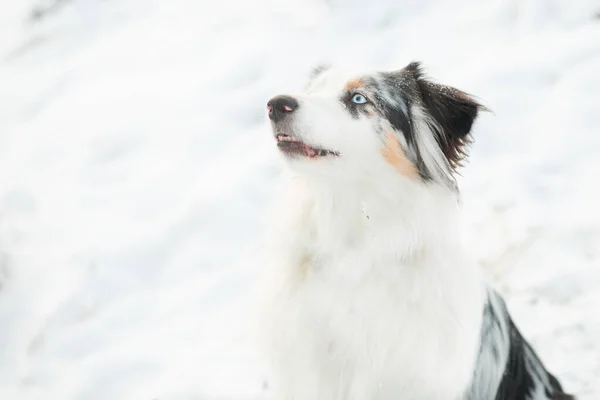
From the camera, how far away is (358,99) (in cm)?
270

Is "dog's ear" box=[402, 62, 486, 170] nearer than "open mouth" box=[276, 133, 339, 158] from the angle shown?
No

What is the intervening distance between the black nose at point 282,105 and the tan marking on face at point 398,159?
43cm

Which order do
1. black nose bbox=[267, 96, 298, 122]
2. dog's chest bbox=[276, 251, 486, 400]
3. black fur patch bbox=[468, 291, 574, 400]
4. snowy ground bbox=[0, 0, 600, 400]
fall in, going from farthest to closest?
snowy ground bbox=[0, 0, 600, 400] < black fur patch bbox=[468, 291, 574, 400] < dog's chest bbox=[276, 251, 486, 400] < black nose bbox=[267, 96, 298, 122]

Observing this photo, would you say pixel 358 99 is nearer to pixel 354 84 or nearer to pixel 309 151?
pixel 354 84

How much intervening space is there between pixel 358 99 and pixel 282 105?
0.38m

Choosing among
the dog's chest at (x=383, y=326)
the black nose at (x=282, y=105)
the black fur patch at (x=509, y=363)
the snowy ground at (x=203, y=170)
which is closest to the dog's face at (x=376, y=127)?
the black nose at (x=282, y=105)

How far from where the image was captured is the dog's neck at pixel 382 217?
2.60 m

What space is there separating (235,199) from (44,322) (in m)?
1.64

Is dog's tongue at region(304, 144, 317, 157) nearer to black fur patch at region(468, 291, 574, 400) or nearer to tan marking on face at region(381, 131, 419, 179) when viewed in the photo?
tan marking on face at region(381, 131, 419, 179)

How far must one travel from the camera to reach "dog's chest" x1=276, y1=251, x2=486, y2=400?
104 inches

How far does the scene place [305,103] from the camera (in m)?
2.56

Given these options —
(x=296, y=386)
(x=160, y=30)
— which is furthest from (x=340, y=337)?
(x=160, y=30)

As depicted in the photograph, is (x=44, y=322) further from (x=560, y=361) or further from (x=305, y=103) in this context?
(x=560, y=361)

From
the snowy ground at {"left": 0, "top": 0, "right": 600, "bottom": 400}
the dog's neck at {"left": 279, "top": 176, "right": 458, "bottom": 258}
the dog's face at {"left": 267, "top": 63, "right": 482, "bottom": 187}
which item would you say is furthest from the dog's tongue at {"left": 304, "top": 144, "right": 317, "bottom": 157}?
the snowy ground at {"left": 0, "top": 0, "right": 600, "bottom": 400}
